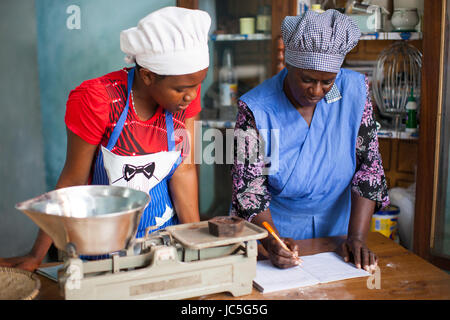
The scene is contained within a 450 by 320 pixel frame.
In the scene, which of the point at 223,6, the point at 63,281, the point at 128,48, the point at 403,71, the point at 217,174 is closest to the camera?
the point at 63,281

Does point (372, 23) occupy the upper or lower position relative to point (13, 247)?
upper

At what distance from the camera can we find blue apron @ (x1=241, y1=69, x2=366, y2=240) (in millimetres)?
1799

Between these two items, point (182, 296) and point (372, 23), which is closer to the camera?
point (182, 296)

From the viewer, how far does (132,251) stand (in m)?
1.23

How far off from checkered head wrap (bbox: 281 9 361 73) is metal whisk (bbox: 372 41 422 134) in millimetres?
1504

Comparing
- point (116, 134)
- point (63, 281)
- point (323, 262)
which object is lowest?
point (323, 262)

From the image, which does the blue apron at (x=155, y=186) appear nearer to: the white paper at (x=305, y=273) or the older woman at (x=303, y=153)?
the older woman at (x=303, y=153)

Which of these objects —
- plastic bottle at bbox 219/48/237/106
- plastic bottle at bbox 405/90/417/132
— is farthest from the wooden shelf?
plastic bottle at bbox 219/48/237/106

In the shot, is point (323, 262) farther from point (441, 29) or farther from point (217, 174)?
point (217, 174)

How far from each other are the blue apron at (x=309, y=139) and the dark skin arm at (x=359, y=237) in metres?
0.12

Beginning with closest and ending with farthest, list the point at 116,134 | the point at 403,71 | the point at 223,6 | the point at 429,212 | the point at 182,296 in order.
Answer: the point at 182,296, the point at 116,134, the point at 429,212, the point at 403,71, the point at 223,6

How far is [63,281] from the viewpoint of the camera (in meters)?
1.13

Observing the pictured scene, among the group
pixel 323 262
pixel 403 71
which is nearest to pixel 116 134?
pixel 323 262

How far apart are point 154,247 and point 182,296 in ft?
0.48
